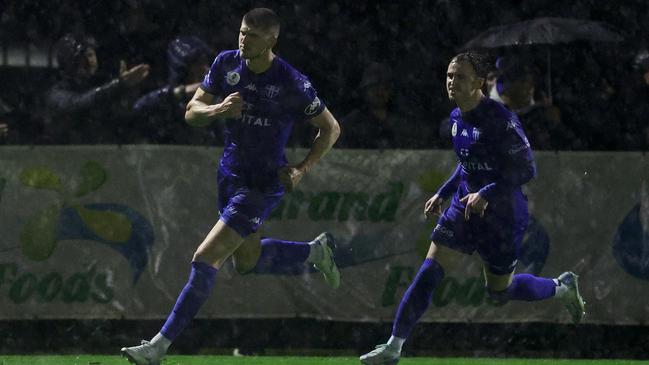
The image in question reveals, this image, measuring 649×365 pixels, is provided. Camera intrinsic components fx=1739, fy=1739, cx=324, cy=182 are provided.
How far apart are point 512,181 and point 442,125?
8.04ft

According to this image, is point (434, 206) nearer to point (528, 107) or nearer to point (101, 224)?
point (528, 107)

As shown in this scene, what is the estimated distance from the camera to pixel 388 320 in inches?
504

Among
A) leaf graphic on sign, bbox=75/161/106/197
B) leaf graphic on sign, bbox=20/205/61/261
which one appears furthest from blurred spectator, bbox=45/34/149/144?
leaf graphic on sign, bbox=20/205/61/261

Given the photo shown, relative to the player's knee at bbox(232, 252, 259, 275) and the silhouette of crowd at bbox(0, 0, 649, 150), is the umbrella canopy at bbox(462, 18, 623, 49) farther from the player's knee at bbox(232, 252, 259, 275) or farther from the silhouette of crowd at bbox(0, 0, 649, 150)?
the player's knee at bbox(232, 252, 259, 275)

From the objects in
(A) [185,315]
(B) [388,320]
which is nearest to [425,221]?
(B) [388,320]

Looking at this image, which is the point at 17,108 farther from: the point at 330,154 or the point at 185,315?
the point at 185,315

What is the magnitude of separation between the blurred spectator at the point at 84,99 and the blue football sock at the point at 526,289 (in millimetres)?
3266

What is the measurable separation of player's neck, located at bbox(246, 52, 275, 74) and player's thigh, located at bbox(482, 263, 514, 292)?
1.94 metres

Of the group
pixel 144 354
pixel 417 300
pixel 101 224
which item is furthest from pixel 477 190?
pixel 101 224

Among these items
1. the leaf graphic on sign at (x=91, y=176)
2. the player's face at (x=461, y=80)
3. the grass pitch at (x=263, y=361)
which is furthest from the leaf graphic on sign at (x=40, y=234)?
the player's face at (x=461, y=80)

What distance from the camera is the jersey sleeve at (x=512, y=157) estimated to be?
418 inches

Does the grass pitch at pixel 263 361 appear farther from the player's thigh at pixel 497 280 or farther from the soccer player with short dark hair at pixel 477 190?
the soccer player with short dark hair at pixel 477 190

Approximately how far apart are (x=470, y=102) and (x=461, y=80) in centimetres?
17

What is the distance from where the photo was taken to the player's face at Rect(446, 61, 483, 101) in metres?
10.7
